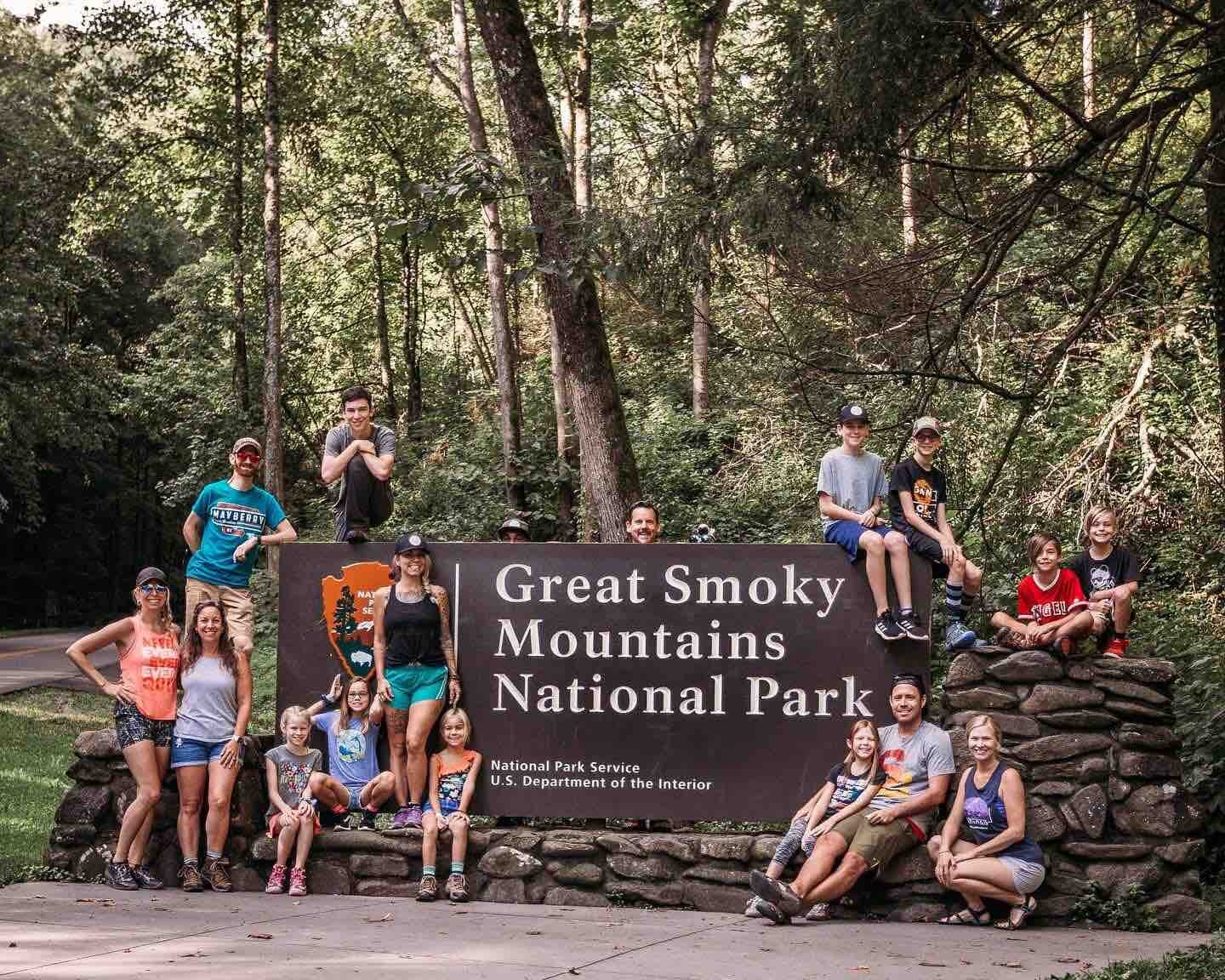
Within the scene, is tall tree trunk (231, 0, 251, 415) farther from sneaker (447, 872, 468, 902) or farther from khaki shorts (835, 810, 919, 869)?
khaki shorts (835, 810, 919, 869)

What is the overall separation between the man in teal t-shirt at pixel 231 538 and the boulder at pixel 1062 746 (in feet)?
14.6

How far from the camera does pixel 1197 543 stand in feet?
41.4

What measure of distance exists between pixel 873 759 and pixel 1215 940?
1901mm

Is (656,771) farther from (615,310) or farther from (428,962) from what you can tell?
(615,310)

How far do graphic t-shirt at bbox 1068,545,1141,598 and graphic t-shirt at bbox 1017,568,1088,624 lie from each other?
0.06 meters

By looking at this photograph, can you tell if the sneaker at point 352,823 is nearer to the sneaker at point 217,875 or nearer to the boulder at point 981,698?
the sneaker at point 217,875

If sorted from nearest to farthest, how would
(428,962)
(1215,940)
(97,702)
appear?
(428,962) → (1215,940) → (97,702)

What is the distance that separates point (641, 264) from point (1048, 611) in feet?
14.5

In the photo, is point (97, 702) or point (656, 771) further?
point (97, 702)

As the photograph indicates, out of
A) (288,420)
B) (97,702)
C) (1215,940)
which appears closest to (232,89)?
(288,420)

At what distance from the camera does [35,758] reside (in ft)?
47.8

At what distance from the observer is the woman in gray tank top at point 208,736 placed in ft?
28.1

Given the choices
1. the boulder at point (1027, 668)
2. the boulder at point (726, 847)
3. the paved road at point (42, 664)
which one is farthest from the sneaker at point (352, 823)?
the paved road at point (42, 664)

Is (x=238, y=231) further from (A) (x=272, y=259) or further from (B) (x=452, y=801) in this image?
(B) (x=452, y=801)
